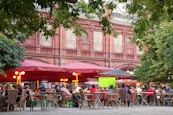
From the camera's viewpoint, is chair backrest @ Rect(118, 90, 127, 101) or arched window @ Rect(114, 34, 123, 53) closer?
chair backrest @ Rect(118, 90, 127, 101)

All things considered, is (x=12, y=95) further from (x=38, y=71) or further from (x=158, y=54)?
(x=158, y=54)

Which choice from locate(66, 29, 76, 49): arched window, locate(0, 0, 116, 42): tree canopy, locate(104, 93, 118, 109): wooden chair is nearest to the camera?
locate(0, 0, 116, 42): tree canopy

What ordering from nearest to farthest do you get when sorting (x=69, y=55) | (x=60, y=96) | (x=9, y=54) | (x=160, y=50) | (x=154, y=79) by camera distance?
(x=60, y=96) → (x=9, y=54) → (x=160, y=50) → (x=154, y=79) → (x=69, y=55)

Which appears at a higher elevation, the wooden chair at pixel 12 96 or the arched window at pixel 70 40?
the arched window at pixel 70 40

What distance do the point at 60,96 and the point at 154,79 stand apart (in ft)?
46.0

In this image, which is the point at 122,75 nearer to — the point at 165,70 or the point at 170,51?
the point at 170,51

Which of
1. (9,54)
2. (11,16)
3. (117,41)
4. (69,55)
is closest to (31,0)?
(11,16)

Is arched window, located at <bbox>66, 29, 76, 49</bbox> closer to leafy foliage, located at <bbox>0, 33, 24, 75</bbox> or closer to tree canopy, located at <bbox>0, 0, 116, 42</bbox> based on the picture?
leafy foliage, located at <bbox>0, 33, 24, 75</bbox>

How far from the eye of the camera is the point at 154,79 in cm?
3666

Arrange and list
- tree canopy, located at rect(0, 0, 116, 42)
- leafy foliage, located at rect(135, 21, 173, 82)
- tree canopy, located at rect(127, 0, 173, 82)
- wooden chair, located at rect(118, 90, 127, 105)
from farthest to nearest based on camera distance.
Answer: leafy foliage, located at rect(135, 21, 173, 82), tree canopy, located at rect(127, 0, 173, 82), wooden chair, located at rect(118, 90, 127, 105), tree canopy, located at rect(0, 0, 116, 42)

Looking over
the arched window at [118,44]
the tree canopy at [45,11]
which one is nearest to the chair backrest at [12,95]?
the tree canopy at [45,11]

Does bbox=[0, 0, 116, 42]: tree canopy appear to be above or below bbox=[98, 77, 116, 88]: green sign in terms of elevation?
above

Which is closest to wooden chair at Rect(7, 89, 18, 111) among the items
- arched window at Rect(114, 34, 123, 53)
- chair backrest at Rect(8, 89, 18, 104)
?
chair backrest at Rect(8, 89, 18, 104)

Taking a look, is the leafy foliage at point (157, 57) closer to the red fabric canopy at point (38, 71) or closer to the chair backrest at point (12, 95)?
the red fabric canopy at point (38, 71)
